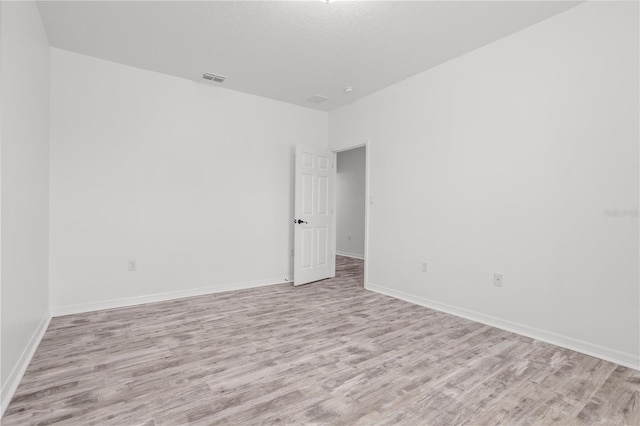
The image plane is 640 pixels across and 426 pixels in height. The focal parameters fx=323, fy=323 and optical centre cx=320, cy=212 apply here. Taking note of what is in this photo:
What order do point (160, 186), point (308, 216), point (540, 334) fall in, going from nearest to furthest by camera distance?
point (540, 334) → point (160, 186) → point (308, 216)

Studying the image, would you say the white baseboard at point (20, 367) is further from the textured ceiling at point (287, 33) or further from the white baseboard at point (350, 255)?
the white baseboard at point (350, 255)

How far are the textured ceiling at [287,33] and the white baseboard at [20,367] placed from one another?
2651 mm

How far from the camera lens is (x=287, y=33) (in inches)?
117

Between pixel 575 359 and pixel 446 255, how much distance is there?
1403 millimetres

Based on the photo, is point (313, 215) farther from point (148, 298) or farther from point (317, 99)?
point (148, 298)

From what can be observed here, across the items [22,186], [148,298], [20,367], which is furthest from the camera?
[148,298]

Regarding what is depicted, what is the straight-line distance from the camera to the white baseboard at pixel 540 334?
7.72ft

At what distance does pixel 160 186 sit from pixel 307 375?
2.91 metres

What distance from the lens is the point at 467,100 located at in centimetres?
337

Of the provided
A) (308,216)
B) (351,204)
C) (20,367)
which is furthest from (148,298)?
(351,204)

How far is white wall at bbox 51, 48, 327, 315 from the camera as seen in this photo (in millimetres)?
3395

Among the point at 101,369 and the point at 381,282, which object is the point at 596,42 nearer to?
the point at 381,282

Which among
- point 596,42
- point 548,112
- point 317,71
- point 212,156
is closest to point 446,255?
point 548,112

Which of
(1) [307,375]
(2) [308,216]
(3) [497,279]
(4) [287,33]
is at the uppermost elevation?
(4) [287,33]
